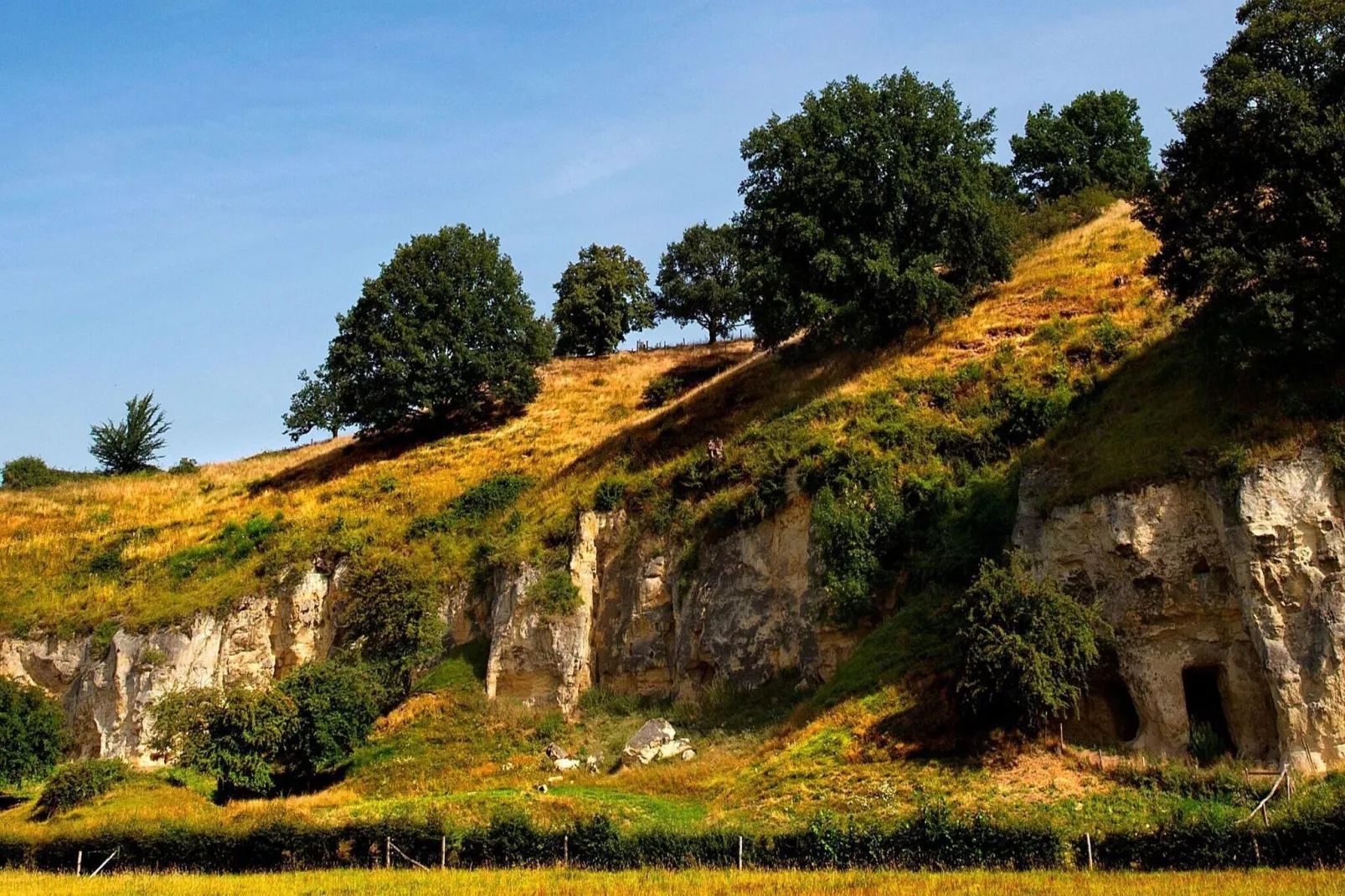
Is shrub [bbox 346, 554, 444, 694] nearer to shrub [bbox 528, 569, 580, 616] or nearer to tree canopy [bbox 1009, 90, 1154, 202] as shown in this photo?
shrub [bbox 528, 569, 580, 616]

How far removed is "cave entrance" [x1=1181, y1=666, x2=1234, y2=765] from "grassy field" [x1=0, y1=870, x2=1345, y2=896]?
626 centimetres

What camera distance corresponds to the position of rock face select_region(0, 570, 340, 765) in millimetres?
49031

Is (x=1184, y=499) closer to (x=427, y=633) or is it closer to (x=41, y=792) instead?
(x=427, y=633)

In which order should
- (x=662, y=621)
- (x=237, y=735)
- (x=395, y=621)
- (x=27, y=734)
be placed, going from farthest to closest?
(x=27, y=734) < (x=395, y=621) < (x=662, y=621) < (x=237, y=735)

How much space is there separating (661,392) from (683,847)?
43792mm

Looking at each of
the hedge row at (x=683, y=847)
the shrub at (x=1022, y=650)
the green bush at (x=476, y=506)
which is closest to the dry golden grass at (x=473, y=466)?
the green bush at (x=476, y=506)

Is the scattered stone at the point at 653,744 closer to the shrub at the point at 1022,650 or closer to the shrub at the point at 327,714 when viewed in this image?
the shrub at the point at 327,714

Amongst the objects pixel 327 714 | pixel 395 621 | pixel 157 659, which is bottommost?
pixel 327 714

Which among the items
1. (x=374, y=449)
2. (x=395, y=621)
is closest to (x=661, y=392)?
(x=374, y=449)

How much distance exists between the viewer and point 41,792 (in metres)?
44.6

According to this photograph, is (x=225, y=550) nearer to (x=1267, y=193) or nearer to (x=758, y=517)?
(x=758, y=517)

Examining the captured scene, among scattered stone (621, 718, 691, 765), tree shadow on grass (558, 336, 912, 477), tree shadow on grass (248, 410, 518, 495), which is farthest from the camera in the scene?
tree shadow on grass (248, 410, 518, 495)

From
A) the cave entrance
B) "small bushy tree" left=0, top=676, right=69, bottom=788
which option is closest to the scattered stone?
the cave entrance

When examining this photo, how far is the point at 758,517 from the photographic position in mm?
41875
